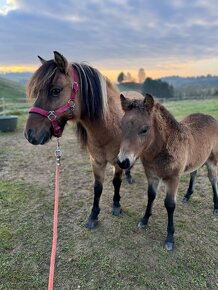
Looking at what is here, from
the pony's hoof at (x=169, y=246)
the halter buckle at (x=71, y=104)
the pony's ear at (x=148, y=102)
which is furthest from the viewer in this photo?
the pony's hoof at (x=169, y=246)

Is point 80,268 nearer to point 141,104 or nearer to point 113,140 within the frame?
point 113,140

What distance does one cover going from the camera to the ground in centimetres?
274

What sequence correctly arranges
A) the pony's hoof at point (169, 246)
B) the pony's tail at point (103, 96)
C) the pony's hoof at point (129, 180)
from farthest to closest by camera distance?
the pony's hoof at point (129, 180)
the pony's hoof at point (169, 246)
the pony's tail at point (103, 96)

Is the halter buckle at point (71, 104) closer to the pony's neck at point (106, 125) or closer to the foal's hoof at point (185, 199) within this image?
the pony's neck at point (106, 125)

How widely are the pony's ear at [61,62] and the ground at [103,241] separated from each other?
6.76ft

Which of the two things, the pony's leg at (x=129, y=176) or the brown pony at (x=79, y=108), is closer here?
the brown pony at (x=79, y=108)

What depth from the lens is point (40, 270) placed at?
113 inches

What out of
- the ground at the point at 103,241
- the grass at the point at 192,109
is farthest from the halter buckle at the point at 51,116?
the grass at the point at 192,109

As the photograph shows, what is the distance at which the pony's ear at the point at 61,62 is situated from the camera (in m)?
2.56

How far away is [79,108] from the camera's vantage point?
115 inches

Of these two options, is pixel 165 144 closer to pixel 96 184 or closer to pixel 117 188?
pixel 96 184

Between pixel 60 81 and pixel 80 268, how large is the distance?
1.97 m

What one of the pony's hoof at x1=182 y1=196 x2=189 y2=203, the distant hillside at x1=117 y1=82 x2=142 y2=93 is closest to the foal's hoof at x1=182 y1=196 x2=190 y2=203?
the pony's hoof at x1=182 y1=196 x2=189 y2=203

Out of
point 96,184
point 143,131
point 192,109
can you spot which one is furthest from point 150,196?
point 192,109
